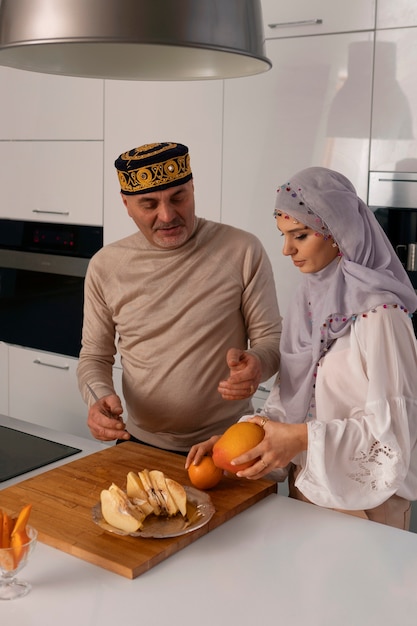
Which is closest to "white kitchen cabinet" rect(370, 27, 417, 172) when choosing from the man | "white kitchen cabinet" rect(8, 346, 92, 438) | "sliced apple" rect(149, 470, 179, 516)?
the man

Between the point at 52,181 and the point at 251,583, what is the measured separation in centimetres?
246

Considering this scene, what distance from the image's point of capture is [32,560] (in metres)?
1.32

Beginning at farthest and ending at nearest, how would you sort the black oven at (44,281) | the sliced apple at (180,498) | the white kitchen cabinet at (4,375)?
the white kitchen cabinet at (4,375) → the black oven at (44,281) → the sliced apple at (180,498)

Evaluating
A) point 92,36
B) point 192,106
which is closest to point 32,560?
point 92,36

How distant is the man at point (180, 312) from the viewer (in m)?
1.96

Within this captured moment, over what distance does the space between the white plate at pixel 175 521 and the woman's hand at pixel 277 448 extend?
0.10 m

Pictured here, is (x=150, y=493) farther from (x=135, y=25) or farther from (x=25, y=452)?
(x=135, y=25)

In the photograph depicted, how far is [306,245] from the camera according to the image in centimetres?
157

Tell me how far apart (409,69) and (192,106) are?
32.9 inches

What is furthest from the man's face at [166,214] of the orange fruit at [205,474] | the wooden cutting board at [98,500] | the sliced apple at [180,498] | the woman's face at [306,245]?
the sliced apple at [180,498]

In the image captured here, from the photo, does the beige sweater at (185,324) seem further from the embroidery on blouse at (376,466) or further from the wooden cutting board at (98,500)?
the embroidery on blouse at (376,466)

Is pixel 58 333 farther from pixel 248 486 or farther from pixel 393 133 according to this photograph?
pixel 248 486

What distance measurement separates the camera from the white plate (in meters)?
1.34

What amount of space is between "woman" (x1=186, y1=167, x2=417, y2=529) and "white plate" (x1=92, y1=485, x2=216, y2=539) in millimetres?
93
